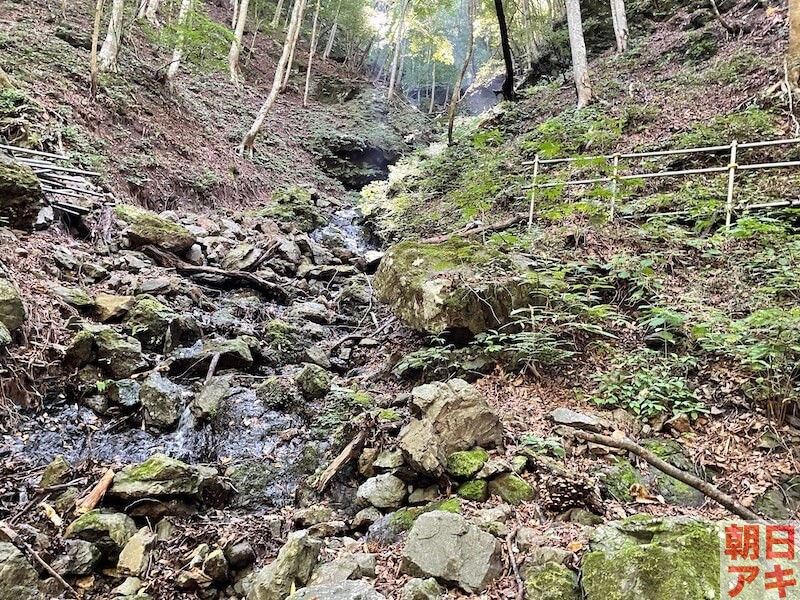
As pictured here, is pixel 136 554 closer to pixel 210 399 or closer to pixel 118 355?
pixel 210 399

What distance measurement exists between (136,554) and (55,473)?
1.23m

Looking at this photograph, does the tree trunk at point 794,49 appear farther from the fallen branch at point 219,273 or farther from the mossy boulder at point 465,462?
the fallen branch at point 219,273

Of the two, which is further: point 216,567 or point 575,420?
point 575,420

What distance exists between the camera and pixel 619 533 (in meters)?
2.40

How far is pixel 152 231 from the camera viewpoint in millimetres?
8055

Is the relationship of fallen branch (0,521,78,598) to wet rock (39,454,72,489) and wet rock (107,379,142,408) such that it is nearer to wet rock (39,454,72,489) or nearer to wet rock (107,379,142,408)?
wet rock (39,454,72,489)

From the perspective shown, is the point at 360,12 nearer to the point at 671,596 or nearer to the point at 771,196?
the point at 771,196

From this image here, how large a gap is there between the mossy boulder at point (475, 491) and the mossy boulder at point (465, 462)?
0.08 meters

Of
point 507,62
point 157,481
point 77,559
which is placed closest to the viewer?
point 77,559

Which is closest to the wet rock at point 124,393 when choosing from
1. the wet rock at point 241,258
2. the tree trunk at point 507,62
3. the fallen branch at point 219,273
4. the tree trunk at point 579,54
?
the fallen branch at point 219,273

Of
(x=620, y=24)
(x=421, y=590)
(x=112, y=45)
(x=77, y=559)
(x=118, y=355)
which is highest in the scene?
(x=620, y=24)

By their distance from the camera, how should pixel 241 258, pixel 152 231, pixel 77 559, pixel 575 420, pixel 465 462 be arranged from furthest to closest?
pixel 241 258 < pixel 152 231 < pixel 575 420 < pixel 465 462 < pixel 77 559

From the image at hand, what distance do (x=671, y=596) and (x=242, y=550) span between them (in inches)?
105

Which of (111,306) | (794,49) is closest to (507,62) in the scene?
(794,49)
